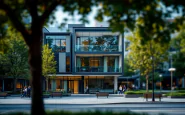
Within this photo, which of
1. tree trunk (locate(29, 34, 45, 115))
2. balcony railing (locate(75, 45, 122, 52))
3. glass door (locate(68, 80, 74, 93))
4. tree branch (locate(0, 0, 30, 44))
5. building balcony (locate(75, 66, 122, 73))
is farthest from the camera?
glass door (locate(68, 80, 74, 93))

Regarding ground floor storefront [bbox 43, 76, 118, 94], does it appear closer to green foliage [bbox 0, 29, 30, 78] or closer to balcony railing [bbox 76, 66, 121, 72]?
balcony railing [bbox 76, 66, 121, 72]

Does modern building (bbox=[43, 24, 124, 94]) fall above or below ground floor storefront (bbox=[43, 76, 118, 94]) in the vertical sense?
above

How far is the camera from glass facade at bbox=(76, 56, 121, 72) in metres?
51.4

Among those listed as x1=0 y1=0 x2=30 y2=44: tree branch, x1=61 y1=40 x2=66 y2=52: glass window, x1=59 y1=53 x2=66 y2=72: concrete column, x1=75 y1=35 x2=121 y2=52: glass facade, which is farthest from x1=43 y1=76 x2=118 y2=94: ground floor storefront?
x1=0 y1=0 x2=30 y2=44: tree branch

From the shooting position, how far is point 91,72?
51125mm

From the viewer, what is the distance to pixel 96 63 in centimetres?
5275

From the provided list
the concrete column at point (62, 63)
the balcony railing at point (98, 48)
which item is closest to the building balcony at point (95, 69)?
the balcony railing at point (98, 48)

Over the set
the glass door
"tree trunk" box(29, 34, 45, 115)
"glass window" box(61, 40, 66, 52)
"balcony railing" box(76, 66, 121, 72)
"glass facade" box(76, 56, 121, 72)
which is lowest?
the glass door

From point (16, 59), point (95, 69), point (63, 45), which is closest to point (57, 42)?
point (63, 45)

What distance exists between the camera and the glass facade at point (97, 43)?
5066 centimetres

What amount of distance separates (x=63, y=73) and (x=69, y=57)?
3170 millimetres

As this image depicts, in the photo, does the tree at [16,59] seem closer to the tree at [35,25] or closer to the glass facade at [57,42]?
the glass facade at [57,42]

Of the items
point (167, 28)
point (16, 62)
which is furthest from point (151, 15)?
point (16, 62)

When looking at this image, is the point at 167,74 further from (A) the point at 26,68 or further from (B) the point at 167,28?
(B) the point at 167,28
